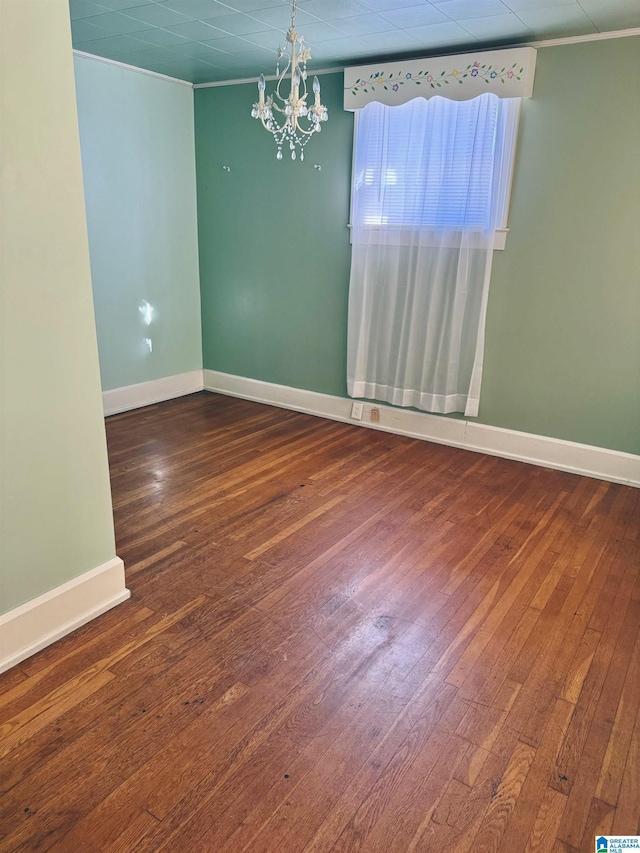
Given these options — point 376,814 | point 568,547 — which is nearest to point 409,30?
point 568,547

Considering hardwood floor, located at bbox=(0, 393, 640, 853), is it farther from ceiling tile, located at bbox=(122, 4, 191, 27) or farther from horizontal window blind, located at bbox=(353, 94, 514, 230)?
ceiling tile, located at bbox=(122, 4, 191, 27)

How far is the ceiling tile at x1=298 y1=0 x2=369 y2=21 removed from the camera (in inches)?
109

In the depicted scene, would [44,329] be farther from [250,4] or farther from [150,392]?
[150,392]

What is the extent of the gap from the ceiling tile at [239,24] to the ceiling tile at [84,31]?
71 cm

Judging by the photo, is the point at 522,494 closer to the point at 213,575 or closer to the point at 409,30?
the point at 213,575

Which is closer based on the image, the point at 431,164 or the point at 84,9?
the point at 84,9

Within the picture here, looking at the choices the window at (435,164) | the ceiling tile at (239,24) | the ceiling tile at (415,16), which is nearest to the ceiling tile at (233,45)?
the ceiling tile at (239,24)

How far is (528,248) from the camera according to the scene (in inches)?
143

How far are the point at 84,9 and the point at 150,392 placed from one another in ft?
8.81

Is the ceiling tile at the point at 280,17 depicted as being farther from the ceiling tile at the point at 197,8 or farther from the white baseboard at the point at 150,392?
the white baseboard at the point at 150,392

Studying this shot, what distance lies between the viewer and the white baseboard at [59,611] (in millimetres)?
1973

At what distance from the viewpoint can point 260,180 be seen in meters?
4.64

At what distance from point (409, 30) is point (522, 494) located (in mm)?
2664

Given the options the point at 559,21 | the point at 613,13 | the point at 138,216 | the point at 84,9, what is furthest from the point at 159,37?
the point at 613,13
